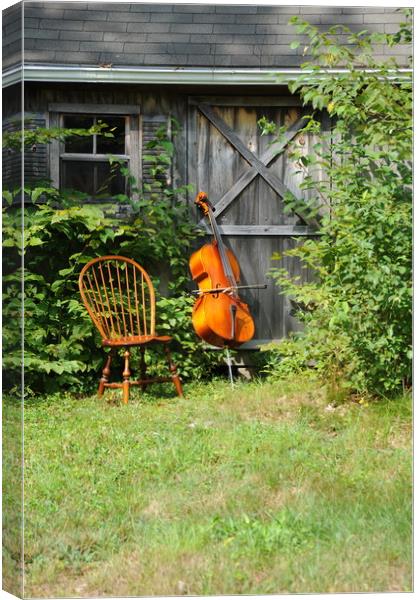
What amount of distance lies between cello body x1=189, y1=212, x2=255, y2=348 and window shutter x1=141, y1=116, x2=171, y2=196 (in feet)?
1.61

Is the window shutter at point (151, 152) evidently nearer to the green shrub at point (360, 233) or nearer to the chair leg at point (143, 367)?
the chair leg at point (143, 367)

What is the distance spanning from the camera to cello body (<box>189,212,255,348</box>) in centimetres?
488

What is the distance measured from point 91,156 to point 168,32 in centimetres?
95

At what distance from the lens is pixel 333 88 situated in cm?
395

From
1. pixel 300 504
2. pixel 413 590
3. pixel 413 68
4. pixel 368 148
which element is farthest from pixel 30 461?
pixel 413 68

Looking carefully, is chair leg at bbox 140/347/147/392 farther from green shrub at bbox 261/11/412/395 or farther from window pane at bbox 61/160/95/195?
window pane at bbox 61/160/95/195

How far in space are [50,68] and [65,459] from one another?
5.88ft

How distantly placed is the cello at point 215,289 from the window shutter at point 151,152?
32 cm

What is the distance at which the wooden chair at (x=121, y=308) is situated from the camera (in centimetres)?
475

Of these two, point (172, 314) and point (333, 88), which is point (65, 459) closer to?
point (172, 314)

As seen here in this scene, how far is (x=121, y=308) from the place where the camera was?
17.1 feet

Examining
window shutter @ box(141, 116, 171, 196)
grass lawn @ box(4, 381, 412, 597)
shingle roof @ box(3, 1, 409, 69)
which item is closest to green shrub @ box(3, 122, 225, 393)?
window shutter @ box(141, 116, 171, 196)

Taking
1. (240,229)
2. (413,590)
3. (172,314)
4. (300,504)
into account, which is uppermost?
(240,229)

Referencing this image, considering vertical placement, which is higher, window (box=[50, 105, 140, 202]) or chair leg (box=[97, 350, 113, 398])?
window (box=[50, 105, 140, 202])
